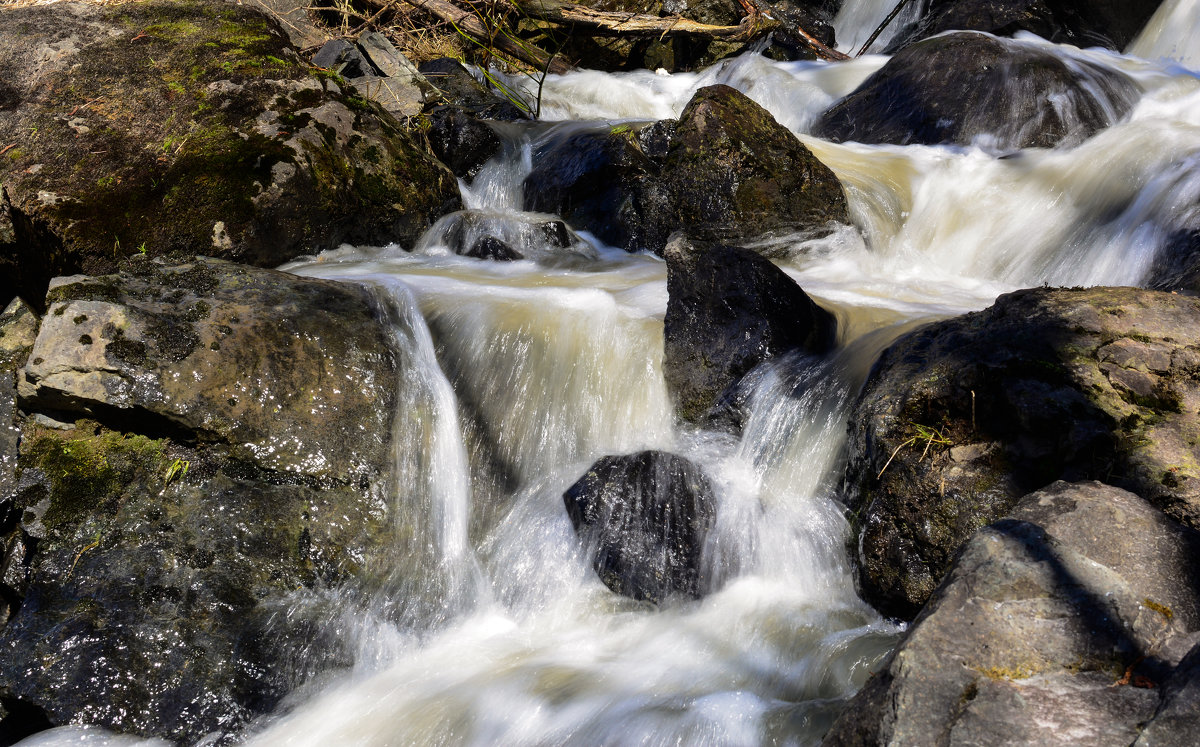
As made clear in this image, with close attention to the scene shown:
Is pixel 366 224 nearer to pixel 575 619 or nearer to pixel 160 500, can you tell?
pixel 160 500

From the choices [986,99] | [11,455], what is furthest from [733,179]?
[11,455]

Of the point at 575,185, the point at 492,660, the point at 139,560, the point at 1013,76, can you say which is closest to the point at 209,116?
the point at 575,185

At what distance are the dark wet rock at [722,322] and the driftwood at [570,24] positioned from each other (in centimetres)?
600

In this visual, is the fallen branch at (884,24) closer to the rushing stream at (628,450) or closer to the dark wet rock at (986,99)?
the dark wet rock at (986,99)

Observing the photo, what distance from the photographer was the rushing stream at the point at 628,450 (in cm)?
319

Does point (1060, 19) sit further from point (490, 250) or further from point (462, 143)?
point (490, 250)

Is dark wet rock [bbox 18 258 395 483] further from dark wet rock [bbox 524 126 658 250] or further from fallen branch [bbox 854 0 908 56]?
fallen branch [bbox 854 0 908 56]

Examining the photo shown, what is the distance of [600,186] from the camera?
7.05 m

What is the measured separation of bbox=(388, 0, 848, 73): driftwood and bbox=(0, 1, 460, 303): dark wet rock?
3.84 m

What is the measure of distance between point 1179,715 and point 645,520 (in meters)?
2.45

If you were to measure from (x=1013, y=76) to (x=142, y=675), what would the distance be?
9025 millimetres

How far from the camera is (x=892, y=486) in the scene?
3.41 meters

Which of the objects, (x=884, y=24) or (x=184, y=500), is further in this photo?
(x=884, y=24)

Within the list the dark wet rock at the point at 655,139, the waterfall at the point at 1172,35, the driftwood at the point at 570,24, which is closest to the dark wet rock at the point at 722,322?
the dark wet rock at the point at 655,139
